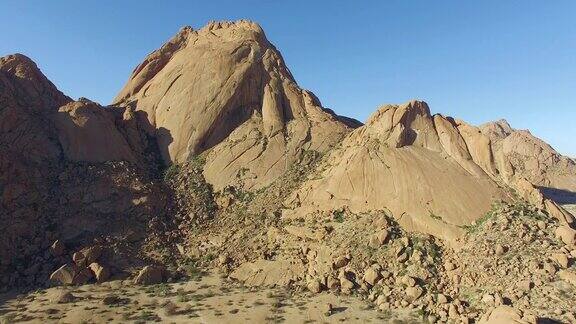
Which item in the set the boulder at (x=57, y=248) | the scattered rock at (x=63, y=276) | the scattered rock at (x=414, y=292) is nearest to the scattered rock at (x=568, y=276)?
the scattered rock at (x=414, y=292)

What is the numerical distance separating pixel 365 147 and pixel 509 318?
23.7m

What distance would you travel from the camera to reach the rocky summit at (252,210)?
32625 millimetres

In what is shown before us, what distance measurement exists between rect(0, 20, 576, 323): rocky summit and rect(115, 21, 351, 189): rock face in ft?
0.75

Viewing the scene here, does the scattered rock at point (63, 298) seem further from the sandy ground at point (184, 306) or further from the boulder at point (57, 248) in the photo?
the boulder at point (57, 248)

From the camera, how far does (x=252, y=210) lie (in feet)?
155

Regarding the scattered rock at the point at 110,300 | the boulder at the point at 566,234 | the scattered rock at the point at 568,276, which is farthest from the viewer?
the scattered rock at the point at 110,300

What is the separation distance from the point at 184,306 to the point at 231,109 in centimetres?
3017

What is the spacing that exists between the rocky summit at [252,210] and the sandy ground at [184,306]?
175 millimetres

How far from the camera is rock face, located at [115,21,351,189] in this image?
53.7 metres

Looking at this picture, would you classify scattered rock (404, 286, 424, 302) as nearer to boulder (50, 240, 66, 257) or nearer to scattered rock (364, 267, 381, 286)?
scattered rock (364, 267, 381, 286)

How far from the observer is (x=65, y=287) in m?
36.5

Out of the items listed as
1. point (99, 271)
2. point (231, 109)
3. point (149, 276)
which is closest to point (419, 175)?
point (149, 276)

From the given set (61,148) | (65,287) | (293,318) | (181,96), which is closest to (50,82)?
(61,148)

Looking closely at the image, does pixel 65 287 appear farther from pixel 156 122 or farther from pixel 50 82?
pixel 50 82
